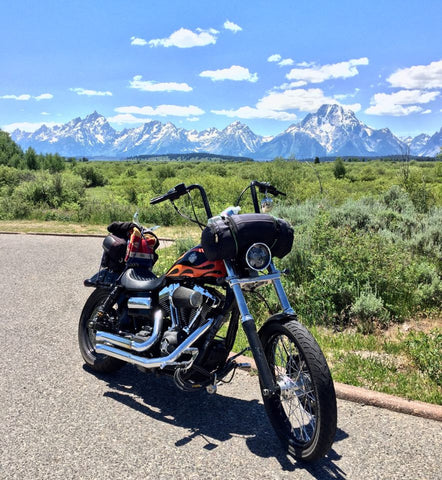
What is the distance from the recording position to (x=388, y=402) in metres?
3.57

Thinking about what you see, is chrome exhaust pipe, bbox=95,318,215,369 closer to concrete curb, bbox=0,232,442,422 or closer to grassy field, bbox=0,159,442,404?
concrete curb, bbox=0,232,442,422

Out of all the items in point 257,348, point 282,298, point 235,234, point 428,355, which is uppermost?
point 235,234

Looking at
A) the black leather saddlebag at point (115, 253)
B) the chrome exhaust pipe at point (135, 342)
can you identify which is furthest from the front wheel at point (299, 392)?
the black leather saddlebag at point (115, 253)

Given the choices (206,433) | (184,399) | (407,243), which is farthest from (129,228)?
(407,243)

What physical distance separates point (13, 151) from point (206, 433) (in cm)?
5553

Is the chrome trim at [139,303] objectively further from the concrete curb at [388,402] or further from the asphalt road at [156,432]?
the concrete curb at [388,402]

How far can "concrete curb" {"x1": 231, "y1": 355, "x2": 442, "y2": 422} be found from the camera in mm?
3418

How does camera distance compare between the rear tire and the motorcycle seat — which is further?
the rear tire

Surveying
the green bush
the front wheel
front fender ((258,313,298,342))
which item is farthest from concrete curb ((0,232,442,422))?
front fender ((258,313,298,342))

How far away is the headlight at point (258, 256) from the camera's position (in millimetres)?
3043

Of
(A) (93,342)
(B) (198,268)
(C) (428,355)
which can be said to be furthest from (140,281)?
(C) (428,355)

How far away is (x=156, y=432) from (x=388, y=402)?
1853 millimetres

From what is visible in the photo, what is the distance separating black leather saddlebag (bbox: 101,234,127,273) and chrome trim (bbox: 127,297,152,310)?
0.50 m

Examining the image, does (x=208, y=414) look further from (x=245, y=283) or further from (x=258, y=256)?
(x=258, y=256)
